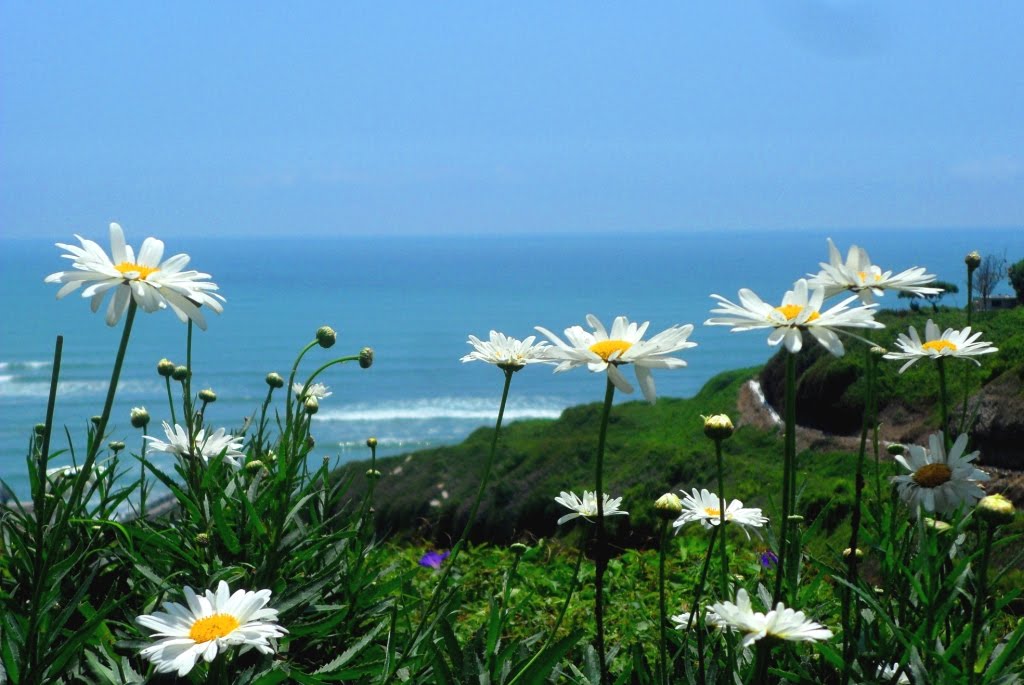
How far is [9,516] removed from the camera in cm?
279

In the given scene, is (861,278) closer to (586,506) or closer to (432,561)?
(586,506)

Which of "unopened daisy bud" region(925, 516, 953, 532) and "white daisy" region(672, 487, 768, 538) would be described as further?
"unopened daisy bud" region(925, 516, 953, 532)

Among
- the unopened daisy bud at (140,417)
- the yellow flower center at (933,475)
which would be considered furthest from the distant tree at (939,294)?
the unopened daisy bud at (140,417)

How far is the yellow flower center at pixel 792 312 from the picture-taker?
4.91ft

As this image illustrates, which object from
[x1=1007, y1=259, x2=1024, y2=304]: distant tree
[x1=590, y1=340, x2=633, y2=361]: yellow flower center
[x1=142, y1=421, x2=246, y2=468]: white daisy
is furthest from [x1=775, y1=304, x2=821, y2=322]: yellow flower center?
[x1=1007, y1=259, x2=1024, y2=304]: distant tree

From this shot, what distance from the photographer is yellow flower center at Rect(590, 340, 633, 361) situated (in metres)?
1.63

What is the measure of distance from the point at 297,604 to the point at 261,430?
91cm

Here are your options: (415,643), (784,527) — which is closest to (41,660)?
(415,643)

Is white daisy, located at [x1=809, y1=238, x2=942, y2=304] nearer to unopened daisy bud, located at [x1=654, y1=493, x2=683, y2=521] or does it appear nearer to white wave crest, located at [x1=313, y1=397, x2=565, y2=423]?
unopened daisy bud, located at [x1=654, y1=493, x2=683, y2=521]

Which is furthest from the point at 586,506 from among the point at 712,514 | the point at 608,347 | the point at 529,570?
the point at 529,570

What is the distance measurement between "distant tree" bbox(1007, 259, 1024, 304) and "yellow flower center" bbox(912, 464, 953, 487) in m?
3.25

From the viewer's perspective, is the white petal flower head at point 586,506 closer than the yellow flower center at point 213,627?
No

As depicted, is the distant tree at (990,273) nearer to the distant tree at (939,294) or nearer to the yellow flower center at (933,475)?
the distant tree at (939,294)

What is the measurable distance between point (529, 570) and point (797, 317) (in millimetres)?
2311
